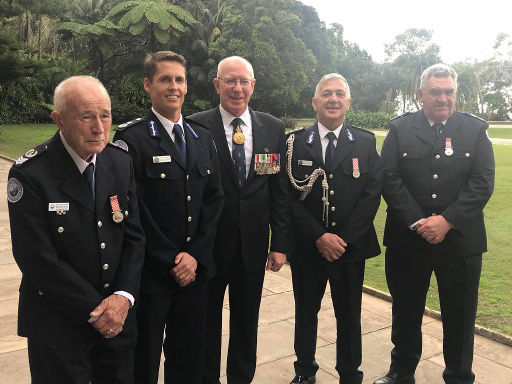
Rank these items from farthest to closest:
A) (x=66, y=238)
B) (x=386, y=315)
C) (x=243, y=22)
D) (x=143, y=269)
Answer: (x=243, y=22), (x=386, y=315), (x=143, y=269), (x=66, y=238)

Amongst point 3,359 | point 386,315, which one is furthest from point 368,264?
point 3,359

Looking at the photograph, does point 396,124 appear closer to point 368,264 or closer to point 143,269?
point 143,269

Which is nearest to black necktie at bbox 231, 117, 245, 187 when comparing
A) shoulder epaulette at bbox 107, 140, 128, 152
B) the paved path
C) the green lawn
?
shoulder epaulette at bbox 107, 140, 128, 152

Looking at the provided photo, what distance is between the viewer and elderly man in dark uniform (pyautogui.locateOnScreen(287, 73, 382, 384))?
9.45 feet

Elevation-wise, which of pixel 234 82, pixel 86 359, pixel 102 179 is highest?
pixel 234 82

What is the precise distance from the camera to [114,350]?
2.05m

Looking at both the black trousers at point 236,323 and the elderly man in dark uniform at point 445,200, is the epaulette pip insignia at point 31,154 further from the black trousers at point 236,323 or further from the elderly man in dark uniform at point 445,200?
the elderly man in dark uniform at point 445,200

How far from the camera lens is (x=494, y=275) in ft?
17.3

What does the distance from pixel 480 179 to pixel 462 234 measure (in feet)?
1.07

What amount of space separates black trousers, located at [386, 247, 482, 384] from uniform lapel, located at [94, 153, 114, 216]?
5.94ft

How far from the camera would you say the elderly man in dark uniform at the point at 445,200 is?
2.87 meters

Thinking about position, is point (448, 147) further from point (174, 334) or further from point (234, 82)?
point (174, 334)

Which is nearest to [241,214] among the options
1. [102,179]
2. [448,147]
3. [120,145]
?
[120,145]

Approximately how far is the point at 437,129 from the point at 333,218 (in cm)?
80
